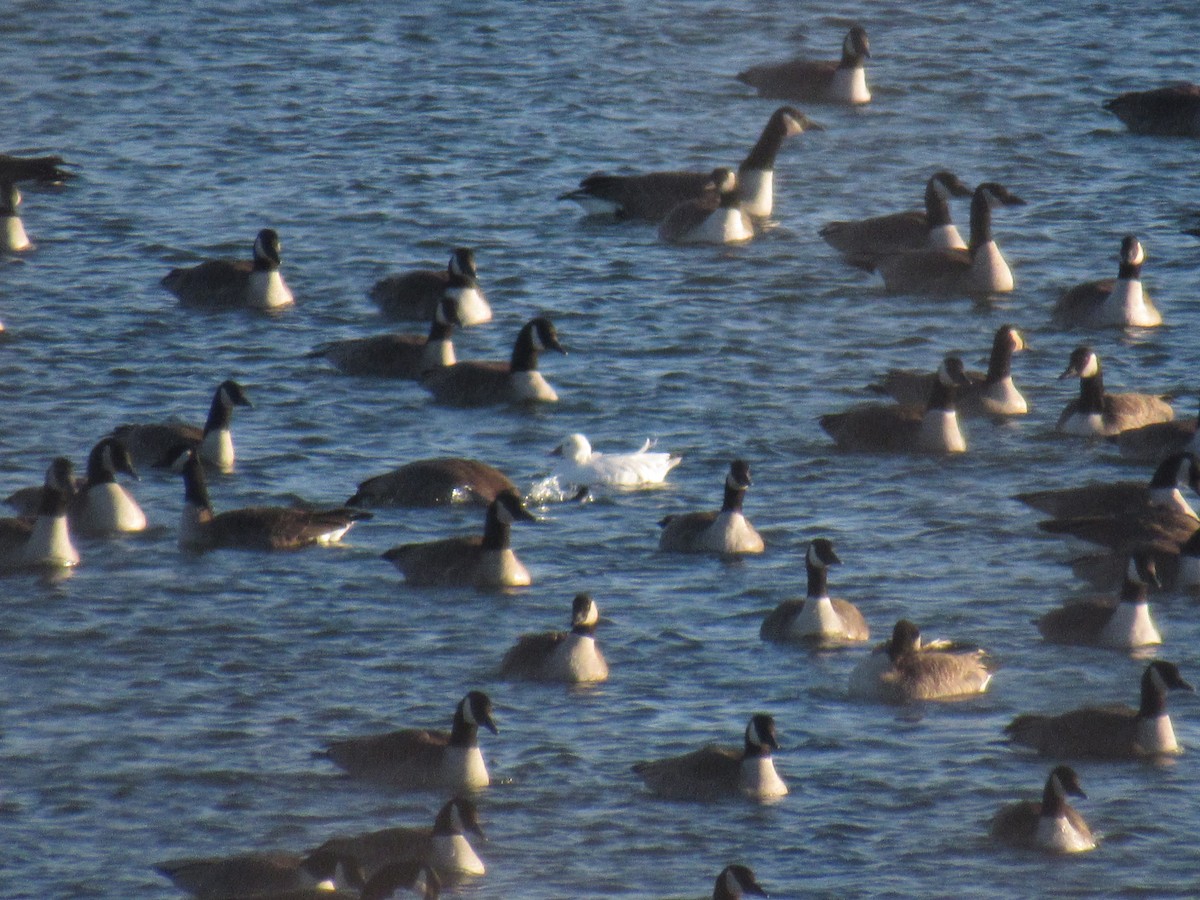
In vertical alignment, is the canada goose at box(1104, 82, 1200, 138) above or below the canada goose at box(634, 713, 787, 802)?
below

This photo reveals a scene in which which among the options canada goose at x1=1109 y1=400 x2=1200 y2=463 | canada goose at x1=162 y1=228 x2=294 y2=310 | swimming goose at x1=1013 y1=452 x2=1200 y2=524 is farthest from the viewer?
canada goose at x1=162 y1=228 x2=294 y2=310

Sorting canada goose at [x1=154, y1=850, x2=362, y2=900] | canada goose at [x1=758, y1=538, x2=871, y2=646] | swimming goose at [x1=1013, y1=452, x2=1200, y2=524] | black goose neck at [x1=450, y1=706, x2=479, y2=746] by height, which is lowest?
swimming goose at [x1=1013, y1=452, x2=1200, y2=524]

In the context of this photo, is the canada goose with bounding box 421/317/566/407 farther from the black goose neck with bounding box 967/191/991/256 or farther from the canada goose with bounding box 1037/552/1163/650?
the canada goose with bounding box 1037/552/1163/650

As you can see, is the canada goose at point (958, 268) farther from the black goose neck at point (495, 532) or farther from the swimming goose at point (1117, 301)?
the black goose neck at point (495, 532)

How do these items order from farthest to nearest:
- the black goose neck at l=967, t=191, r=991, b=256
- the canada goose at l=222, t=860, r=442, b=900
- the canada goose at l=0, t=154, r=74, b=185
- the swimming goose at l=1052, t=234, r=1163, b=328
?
the canada goose at l=0, t=154, r=74, b=185 < the black goose neck at l=967, t=191, r=991, b=256 < the swimming goose at l=1052, t=234, r=1163, b=328 < the canada goose at l=222, t=860, r=442, b=900

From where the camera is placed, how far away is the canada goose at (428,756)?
1474 centimetres

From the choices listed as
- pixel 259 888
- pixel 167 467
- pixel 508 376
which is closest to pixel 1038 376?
pixel 508 376

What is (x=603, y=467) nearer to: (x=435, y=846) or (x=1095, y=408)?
(x=1095, y=408)

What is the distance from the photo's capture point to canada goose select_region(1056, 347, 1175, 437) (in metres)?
21.7

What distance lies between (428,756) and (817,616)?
10.8ft

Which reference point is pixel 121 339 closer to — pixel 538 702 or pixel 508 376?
pixel 508 376

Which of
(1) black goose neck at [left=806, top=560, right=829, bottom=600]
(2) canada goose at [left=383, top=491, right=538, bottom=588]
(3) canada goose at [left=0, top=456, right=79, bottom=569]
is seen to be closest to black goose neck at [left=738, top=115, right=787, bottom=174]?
(2) canada goose at [left=383, top=491, right=538, bottom=588]

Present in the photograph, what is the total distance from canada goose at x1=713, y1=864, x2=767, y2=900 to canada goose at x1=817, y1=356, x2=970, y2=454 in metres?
8.94

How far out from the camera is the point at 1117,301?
2512 cm
